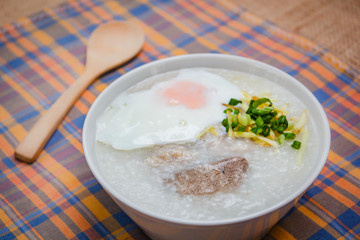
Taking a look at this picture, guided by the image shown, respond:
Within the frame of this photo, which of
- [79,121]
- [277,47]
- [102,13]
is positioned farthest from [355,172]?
[102,13]

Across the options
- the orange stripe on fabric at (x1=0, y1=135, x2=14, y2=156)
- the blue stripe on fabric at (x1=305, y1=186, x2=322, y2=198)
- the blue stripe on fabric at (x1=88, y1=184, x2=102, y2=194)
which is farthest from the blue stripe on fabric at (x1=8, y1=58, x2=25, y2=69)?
the blue stripe on fabric at (x1=305, y1=186, x2=322, y2=198)

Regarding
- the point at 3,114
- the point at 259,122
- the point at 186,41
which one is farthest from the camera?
the point at 186,41

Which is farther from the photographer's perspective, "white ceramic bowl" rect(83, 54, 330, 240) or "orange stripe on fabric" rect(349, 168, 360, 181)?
"orange stripe on fabric" rect(349, 168, 360, 181)

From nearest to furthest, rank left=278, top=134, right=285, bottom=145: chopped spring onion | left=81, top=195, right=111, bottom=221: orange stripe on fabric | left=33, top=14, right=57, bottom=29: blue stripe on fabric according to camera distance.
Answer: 1. left=278, top=134, right=285, bottom=145: chopped spring onion
2. left=81, top=195, right=111, bottom=221: orange stripe on fabric
3. left=33, top=14, right=57, bottom=29: blue stripe on fabric

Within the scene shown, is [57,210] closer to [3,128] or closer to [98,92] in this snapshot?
[3,128]

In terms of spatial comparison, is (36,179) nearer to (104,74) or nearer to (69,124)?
(69,124)

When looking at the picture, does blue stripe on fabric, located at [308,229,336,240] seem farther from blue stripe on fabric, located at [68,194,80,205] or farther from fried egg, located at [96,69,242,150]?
blue stripe on fabric, located at [68,194,80,205]

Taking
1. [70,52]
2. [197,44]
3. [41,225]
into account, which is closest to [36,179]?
[41,225]

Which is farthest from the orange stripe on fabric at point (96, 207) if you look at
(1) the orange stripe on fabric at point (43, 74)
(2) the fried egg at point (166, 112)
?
(1) the orange stripe on fabric at point (43, 74)
